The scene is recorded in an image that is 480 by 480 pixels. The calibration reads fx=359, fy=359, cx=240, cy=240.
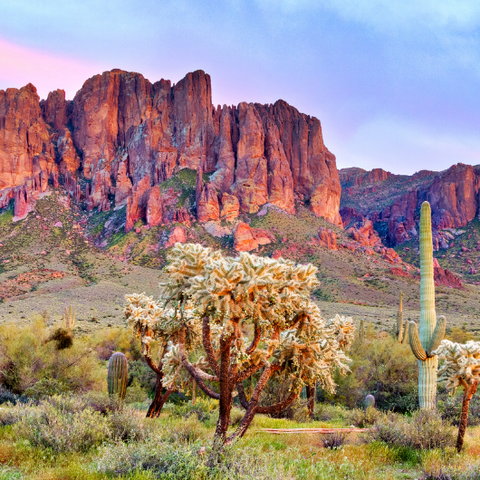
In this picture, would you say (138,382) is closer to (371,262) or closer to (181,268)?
(181,268)

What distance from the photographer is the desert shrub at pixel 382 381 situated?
1756 cm

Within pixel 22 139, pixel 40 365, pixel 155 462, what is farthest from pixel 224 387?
pixel 22 139

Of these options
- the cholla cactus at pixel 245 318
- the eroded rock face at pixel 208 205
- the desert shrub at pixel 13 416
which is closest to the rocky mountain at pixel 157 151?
the eroded rock face at pixel 208 205

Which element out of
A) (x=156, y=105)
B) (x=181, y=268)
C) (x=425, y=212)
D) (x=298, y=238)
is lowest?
(x=181, y=268)

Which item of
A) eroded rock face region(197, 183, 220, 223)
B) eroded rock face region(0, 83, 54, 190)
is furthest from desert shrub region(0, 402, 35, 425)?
eroded rock face region(0, 83, 54, 190)

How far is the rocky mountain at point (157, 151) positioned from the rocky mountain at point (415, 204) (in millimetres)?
35393

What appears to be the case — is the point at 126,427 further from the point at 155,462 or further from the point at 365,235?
the point at 365,235

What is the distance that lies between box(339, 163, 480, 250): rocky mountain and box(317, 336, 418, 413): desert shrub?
334 ft

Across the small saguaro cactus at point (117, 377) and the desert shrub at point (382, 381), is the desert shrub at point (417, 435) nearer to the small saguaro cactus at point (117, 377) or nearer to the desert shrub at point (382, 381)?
the small saguaro cactus at point (117, 377)

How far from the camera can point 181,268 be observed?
6211 mm

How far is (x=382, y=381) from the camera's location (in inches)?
723

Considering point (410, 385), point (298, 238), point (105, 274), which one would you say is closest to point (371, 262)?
point (298, 238)

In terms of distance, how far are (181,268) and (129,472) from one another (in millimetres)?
3154

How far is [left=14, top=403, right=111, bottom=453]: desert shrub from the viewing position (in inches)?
256
